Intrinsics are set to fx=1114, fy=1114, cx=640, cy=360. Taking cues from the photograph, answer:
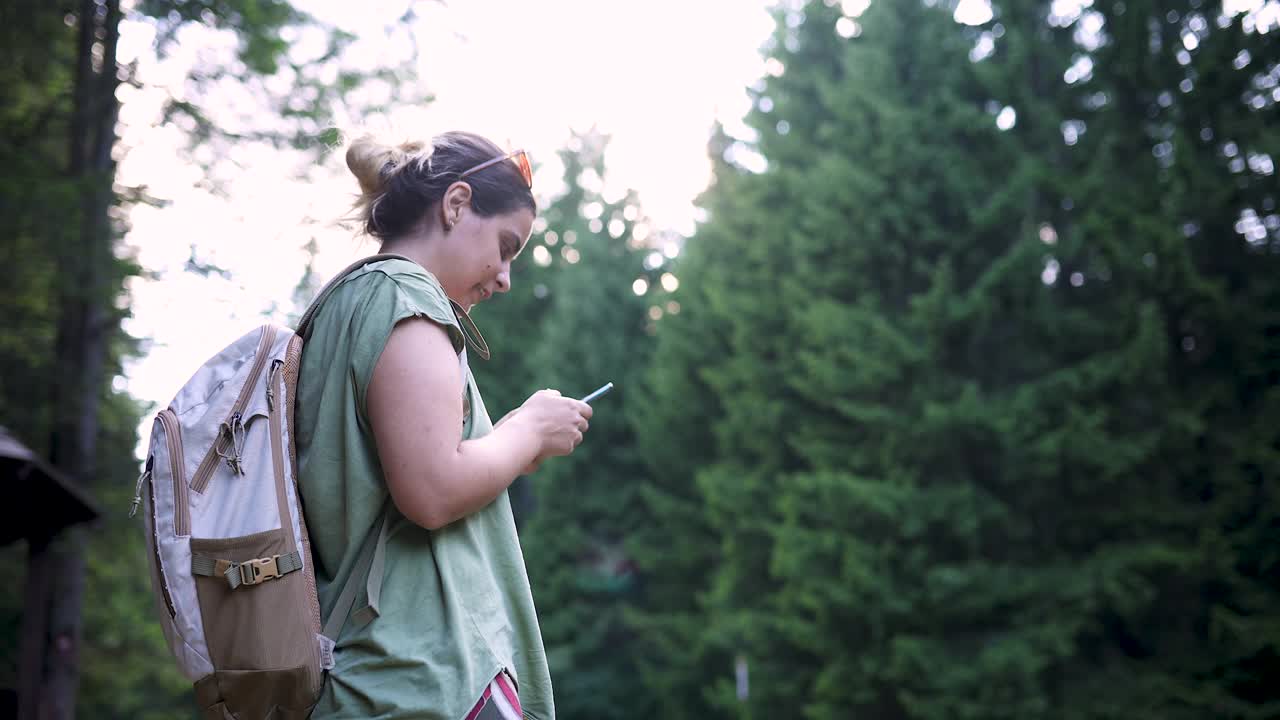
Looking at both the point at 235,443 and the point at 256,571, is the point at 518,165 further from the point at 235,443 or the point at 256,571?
the point at 256,571

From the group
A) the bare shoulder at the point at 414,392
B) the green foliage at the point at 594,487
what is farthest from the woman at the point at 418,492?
the green foliage at the point at 594,487

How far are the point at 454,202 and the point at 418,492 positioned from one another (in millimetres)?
482

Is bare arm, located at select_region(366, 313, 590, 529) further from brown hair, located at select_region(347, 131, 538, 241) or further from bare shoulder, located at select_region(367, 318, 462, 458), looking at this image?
brown hair, located at select_region(347, 131, 538, 241)

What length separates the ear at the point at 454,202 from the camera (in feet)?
5.59

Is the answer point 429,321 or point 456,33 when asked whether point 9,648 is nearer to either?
point 456,33

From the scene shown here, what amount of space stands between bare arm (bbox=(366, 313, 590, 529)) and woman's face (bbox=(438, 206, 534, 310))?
222mm

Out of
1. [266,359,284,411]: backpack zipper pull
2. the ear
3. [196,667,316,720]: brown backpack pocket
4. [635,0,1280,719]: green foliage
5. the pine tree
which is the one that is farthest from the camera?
the pine tree

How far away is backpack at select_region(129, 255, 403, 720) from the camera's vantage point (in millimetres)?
1392

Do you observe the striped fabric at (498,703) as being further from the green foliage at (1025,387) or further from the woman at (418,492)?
the green foliage at (1025,387)

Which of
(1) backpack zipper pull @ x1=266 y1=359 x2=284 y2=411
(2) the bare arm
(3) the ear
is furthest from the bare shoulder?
(3) the ear

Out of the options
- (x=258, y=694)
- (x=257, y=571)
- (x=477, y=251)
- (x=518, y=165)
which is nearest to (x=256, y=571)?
(x=257, y=571)

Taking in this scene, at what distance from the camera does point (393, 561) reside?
1.52 m

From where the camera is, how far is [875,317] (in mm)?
12688

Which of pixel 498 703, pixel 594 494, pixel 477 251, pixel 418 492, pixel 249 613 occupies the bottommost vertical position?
pixel 498 703
